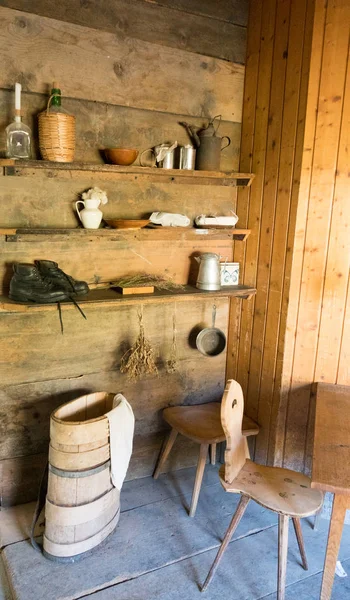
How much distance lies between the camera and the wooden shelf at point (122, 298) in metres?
2.01

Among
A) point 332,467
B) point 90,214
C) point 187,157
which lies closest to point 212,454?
point 332,467

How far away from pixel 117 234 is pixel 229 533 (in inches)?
53.4

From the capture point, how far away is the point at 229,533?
1888 millimetres

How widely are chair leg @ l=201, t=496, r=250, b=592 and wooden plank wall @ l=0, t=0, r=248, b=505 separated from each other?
818mm

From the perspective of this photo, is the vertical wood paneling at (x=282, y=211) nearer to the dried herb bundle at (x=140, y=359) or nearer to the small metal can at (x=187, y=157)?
the small metal can at (x=187, y=157)

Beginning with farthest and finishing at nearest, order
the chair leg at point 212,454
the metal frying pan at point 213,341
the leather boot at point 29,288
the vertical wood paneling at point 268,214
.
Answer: the chair leg at point 212,454
the metal frying pan at point 213,341
the vertical wood paneling at point 268,214
the leather boot at point 29,288

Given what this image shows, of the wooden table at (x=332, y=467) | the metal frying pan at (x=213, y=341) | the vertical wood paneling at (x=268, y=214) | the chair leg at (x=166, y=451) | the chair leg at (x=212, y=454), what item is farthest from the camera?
the chair leg at (x=212, y=454)

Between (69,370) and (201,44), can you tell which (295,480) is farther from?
(201,44)

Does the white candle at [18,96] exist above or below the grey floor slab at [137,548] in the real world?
above

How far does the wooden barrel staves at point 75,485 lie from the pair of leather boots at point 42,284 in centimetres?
51

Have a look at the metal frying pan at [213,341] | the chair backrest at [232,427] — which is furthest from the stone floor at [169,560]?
the metal frying pan at [213,341]

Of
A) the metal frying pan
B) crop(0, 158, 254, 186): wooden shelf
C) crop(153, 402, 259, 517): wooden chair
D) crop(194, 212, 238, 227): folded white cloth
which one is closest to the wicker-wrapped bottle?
crop(0, 158, 254, 186): wooden shelf

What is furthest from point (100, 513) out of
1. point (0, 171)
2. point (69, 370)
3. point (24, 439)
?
point (0, 171)

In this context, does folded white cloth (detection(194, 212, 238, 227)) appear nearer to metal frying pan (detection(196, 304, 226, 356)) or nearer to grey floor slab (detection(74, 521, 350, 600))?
metal frying pan (detection(196, 304, 226, 356))
